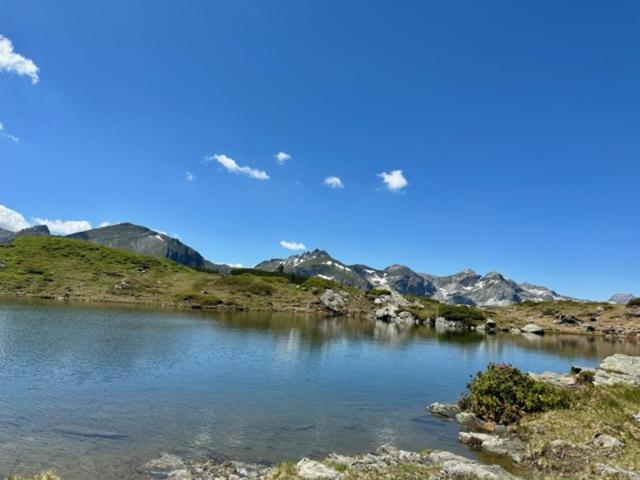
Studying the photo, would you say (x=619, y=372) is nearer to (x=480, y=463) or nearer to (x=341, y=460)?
(x=480, y=463)

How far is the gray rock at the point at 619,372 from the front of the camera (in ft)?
140

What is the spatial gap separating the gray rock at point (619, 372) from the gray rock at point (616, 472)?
21.9 meters

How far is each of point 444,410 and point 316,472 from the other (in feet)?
77.6

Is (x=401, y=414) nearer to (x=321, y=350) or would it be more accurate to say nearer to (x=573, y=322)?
(x=321, y=350)

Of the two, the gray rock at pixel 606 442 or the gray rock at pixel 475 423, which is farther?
the gray rock at pixel 475 423

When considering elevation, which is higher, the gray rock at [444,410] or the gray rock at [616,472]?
the gray rock at [616,472]

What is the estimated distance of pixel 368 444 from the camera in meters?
31.1

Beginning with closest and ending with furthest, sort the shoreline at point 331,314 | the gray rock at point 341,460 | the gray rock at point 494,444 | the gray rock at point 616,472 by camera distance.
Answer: the gray rock at point 616,472
the gray rock at point 341,460
the gray rock at point 494,444
the shoreline at point 331,314

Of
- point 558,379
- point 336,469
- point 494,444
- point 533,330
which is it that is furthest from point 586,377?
point 533,330

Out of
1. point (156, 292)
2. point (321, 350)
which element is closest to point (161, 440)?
point (321, 350)

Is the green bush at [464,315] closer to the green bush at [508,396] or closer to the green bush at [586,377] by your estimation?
the green bush at [586,377]

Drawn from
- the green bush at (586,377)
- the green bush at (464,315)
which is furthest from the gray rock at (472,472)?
the green bush at (464,315)

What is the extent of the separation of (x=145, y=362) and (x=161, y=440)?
2764 centimetres

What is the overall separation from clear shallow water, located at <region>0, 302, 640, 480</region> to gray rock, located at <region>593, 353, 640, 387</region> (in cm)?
1481
